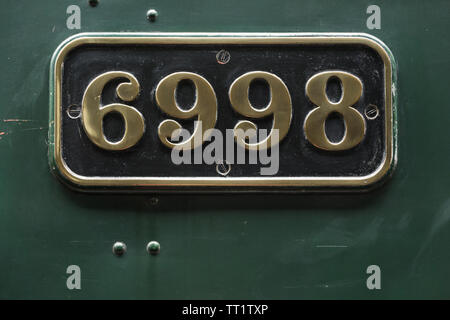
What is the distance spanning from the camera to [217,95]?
3.34 feet

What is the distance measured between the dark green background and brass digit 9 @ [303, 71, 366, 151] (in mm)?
102

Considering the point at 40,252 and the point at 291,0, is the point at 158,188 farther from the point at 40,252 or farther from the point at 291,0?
the point at 291,0

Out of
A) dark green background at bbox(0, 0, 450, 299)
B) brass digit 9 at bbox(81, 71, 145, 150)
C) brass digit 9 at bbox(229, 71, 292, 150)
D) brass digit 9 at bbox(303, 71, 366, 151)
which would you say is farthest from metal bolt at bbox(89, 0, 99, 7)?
brass digit 9 at bbox(303, 71, 366, 151)

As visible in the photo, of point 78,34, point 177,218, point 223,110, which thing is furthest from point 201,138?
point 78,34

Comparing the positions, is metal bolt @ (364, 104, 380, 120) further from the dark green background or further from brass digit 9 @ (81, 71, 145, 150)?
brass digit 9 @ (81, 71, 145, 150)

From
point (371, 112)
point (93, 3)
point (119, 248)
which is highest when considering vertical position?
point (93, 3)

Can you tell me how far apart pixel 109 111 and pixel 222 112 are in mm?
233

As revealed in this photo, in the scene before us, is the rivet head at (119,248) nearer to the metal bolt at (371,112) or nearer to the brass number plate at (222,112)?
the brass number plate at (222,112)

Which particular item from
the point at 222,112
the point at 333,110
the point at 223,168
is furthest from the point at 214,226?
the point at 333,110

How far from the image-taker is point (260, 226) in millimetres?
1027

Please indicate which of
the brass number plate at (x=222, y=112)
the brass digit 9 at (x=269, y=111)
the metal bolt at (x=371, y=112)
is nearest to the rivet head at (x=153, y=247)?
the brass number plate at (x=222, y=112)

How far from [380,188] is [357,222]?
9cm

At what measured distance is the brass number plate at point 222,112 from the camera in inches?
39.6

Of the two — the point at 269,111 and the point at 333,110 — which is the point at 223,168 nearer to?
the point at 269,111
